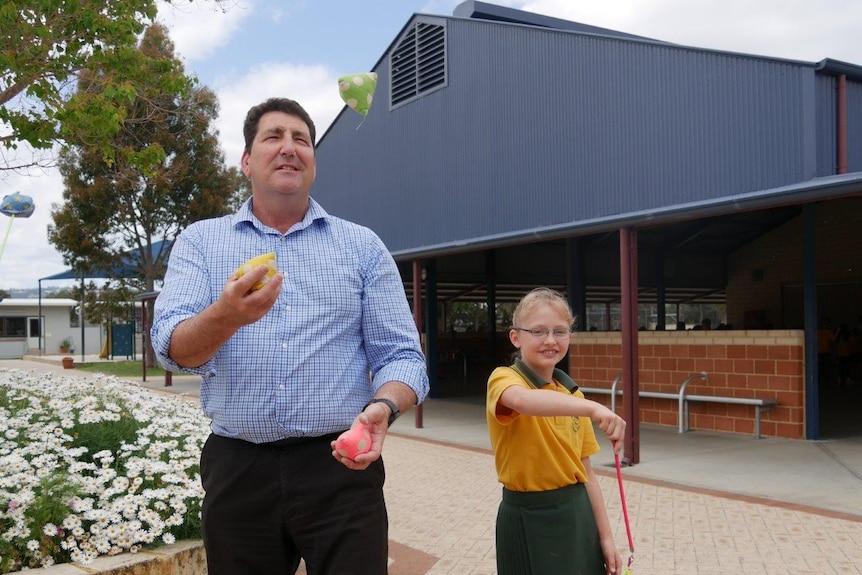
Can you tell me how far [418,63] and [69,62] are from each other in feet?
32.3

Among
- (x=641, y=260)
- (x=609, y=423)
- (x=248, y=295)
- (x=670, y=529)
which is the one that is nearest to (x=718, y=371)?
(x=670, y=529)

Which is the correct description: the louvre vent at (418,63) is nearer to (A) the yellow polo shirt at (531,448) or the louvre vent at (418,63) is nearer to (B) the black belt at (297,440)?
(A) the yellow polo shirt at (531,448)

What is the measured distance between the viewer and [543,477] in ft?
8.79

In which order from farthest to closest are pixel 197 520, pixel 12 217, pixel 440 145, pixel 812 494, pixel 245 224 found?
pixel 440 145 → pixel 12 217 → pixel 812 494 → pixel 197 520 → pixel 245 224

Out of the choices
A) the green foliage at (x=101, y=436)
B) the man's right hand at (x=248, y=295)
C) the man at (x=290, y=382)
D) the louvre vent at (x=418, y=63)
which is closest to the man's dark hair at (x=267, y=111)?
the man at (x=290, y=382)

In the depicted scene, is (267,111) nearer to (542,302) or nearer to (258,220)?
(258,220)

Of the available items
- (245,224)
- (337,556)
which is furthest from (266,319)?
(337,556)

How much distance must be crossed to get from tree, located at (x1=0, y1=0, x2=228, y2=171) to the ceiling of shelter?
1259cm

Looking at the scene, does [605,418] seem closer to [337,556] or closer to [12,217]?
[337,556]

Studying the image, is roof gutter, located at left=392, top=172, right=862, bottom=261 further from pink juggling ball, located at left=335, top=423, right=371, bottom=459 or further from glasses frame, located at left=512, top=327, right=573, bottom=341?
pink juggling ball, located at left=335, top=423, right=371, bottom=459

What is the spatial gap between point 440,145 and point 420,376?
13.7 metres

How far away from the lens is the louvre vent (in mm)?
15680

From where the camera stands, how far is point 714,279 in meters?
21.8

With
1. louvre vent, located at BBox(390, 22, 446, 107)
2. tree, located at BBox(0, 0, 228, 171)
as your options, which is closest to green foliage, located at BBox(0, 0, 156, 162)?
tree, located at BBox(0, 0, 228, 171)
